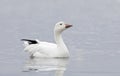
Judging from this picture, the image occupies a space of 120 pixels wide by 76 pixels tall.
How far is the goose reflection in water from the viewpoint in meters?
15.7

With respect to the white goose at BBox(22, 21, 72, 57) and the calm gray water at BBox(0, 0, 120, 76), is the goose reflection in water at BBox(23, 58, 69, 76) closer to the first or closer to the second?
the calm gray water at BBox(0, 0, 120, 76)

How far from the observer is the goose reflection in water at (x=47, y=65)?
51.4 feet

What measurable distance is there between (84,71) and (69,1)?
2504 cm

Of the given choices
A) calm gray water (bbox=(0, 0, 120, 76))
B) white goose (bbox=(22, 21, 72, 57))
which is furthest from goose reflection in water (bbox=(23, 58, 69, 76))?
white goose (bbox=(22, 21, 72, 57))

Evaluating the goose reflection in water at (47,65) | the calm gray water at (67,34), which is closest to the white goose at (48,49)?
the calm gray water at (67,34)

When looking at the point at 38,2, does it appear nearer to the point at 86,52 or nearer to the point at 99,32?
the point at 99,32

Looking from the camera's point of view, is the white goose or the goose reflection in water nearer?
the goose reflection in water

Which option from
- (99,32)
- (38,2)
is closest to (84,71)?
(99,32)

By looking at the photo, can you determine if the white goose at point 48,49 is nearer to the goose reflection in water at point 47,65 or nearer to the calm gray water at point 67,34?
the calm gray water at point 67,34

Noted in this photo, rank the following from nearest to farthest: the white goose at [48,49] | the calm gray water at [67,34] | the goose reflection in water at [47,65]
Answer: the goose reflection in water at [47,65] → the calm gray water at [67,34] → the white goose at [48,49]

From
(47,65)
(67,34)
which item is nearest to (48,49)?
(47,65)

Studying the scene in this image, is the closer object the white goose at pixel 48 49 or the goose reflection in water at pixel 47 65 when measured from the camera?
the goose reflection in water at pixel 47 65

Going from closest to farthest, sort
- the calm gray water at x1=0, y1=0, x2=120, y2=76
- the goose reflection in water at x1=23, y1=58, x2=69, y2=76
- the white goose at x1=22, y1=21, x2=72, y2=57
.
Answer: the goose reflection in water at x1=23, y1=58, x2=69, y2=76 → the calm gray water at x1=0, y1=0, x2=120, y2=76 → the white goose at x1=22, y1=21, x2=72, y2=57

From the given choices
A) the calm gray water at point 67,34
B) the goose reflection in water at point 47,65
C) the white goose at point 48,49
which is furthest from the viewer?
the white goose at point 48,49
